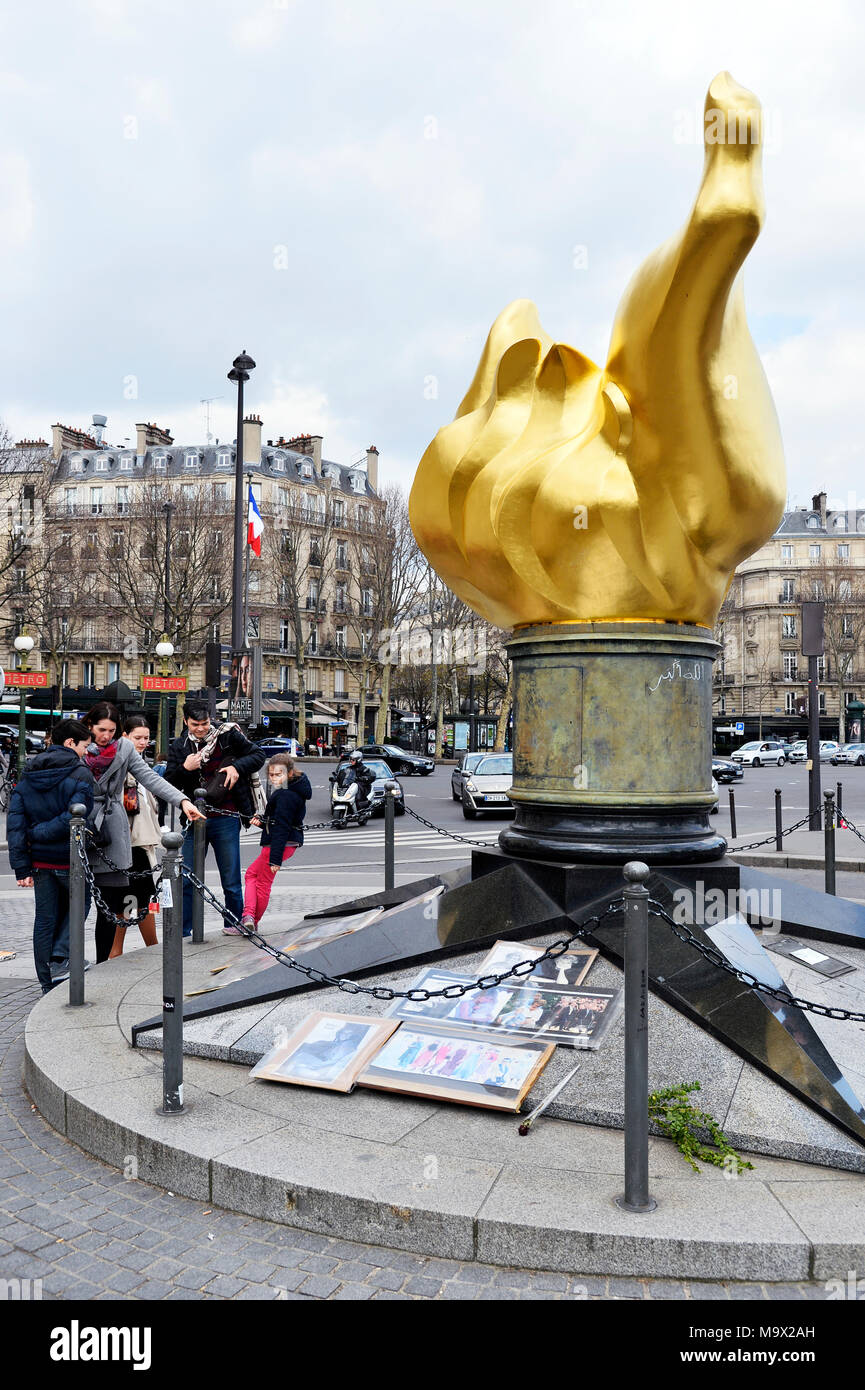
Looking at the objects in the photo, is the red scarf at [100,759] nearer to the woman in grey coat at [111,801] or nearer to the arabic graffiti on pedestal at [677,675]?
the woman in grey coat at [111,801]

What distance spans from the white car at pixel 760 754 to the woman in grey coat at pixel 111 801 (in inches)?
1814

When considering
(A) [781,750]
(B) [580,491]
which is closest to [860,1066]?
(B) [580,491]

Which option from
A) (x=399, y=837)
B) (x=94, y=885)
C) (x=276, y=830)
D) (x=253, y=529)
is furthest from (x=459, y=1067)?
(x=253, y=529)

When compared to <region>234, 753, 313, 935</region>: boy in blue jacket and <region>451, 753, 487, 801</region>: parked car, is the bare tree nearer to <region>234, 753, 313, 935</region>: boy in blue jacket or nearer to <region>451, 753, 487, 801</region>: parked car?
<region>451, 753, 487, 801</region>: parked car

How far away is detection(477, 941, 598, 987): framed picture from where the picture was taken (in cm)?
484

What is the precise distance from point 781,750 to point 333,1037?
175 feet

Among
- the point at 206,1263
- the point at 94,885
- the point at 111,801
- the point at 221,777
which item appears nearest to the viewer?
the point at 206,1263

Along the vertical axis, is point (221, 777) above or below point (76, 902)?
above

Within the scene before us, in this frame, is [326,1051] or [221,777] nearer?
[326,1051]

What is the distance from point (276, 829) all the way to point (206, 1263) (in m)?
4.37

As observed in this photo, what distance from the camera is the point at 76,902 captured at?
18.6 ft

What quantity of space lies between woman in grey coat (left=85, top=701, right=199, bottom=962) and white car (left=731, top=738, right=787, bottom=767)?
151ft

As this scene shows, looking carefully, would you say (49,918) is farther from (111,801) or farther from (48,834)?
(111,801)

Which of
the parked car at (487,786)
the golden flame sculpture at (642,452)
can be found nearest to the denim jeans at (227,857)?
the golden flame sculpture at (642,452)
